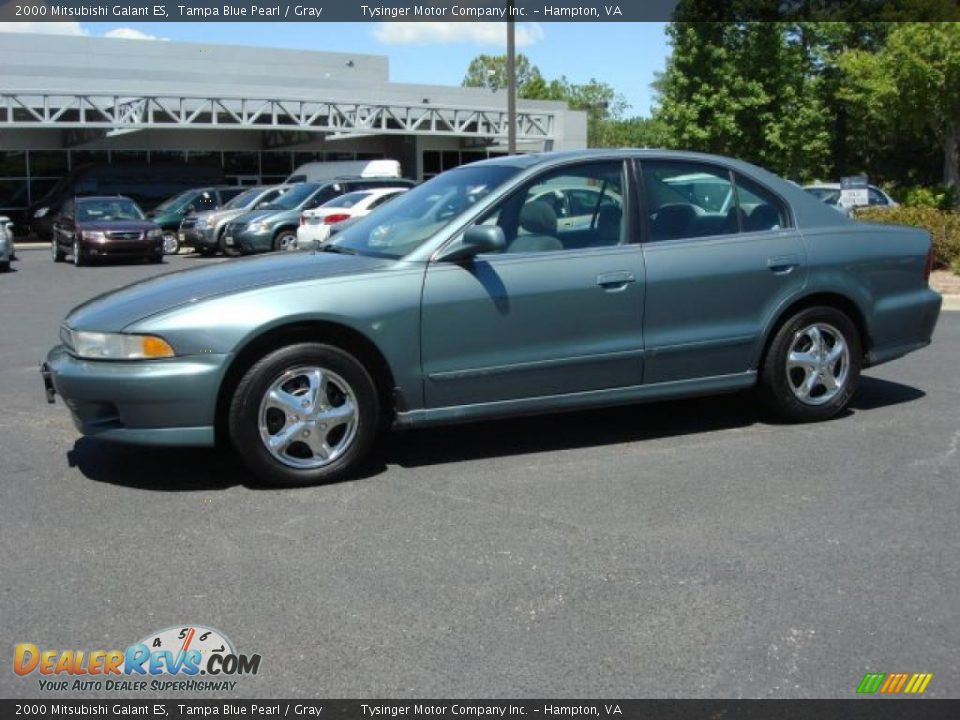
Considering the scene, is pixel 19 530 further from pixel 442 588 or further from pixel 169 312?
pixel 442 588

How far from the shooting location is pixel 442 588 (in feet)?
13.3

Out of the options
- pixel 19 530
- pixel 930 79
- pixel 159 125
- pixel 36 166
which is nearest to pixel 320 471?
pixel 19 530

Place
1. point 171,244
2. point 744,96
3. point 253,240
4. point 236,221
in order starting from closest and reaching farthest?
point 253,240 < point 236,221 < point 171,244 < point 744,96

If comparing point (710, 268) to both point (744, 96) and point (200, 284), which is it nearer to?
point (200, 284)

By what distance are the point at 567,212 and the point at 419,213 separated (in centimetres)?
87

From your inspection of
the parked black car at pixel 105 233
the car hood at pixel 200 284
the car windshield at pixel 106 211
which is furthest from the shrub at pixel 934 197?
the car hood at pixel 200 284

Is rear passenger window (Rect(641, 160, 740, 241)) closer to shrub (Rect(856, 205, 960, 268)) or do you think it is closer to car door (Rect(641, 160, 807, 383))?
car door (Rect(641, 160, 807, 383))

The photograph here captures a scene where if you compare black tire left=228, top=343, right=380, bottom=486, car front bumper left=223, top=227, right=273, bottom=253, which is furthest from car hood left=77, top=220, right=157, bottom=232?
black tire left=228, top=343, right=380, bottom=486

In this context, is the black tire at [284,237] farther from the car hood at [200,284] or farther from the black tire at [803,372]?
the black tire at [803,372]

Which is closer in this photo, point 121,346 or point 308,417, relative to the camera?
point 121,346

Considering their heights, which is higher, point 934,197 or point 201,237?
point 934,197

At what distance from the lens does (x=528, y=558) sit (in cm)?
434

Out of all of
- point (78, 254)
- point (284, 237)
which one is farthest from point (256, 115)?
point (284, 237)

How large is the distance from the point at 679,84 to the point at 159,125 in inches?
705
